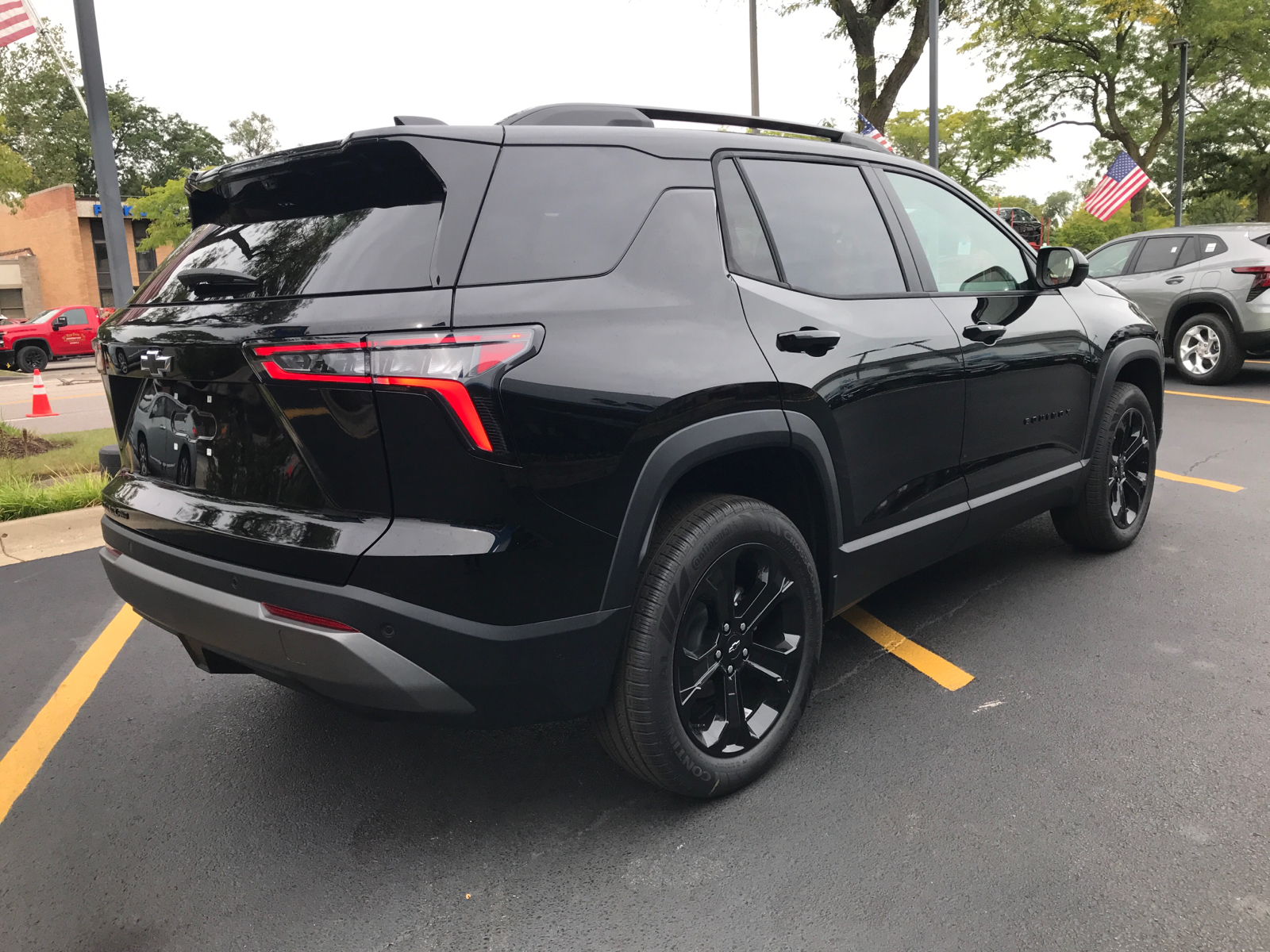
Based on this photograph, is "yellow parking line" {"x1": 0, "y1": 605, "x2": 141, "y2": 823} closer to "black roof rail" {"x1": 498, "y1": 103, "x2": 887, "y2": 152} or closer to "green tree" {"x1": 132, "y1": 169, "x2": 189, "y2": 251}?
"black roof rail" {"x1": 498, "y1": 103, "x2": 887, "y2": 152}

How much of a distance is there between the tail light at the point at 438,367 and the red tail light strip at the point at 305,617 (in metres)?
0.51

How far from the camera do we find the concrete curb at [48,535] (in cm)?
521

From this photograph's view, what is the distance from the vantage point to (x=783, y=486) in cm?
279

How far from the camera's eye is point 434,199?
7.00ft

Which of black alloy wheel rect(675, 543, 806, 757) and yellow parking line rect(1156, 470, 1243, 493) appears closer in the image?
black alloy wheel rect(675, 543, 806, 757)

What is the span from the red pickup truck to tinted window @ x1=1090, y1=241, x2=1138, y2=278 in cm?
2250

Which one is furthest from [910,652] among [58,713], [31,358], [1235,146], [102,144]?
[1235,146]

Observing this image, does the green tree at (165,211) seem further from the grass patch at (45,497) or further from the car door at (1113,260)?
the car door at (1113,260)

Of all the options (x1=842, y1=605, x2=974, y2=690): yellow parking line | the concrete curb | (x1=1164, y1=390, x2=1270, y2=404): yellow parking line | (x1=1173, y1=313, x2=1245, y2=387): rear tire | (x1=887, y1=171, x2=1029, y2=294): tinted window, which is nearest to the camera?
(x1=842, y1=605, x2=974, y2=690): yellow parking line

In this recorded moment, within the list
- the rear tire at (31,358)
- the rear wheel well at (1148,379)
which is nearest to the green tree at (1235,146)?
the rear wheel well at (1148,379)

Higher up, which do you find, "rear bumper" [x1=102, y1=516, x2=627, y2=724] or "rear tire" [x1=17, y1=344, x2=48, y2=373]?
"rear bumper" [x1=102, y1=516, x2=627, y2=724]

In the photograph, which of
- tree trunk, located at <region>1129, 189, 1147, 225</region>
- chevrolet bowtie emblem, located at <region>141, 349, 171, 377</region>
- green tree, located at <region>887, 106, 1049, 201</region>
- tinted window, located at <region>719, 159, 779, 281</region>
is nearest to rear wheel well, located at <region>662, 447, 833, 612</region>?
tinted window, located at <region>719, 159, 779, 281</region>

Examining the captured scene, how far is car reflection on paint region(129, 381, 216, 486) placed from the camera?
2344 mm

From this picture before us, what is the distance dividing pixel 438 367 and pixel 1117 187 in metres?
20.7
